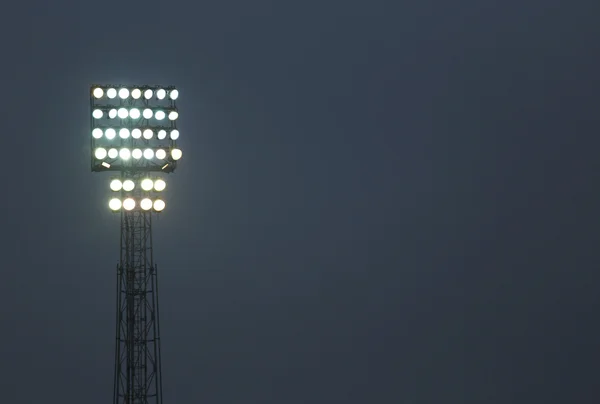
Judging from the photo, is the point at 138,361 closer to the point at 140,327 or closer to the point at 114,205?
the point at 140,327

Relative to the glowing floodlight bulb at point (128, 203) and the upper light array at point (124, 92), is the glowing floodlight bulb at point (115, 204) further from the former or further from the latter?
the upper light array at point (124, 92)

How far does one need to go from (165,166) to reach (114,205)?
3.83ft

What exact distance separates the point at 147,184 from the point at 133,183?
0.23 m

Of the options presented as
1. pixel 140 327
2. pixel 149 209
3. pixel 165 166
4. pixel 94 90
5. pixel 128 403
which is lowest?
pixel 128 403

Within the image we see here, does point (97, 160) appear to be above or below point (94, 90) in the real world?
below

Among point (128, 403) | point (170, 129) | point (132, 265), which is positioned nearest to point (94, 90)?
point (170, 129)

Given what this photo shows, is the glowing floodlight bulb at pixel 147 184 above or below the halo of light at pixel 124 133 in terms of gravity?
below

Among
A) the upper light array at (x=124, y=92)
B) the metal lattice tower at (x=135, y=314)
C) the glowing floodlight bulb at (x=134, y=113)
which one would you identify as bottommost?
the metal lattice tower at (x=135, y=314)

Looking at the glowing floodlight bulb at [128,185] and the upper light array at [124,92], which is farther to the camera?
the upper light array at [124,92]

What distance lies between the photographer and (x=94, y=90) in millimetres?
12367

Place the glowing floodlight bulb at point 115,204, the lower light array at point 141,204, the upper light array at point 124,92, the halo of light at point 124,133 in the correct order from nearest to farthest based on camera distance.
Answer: the glowing floodlight bulb at point 115,204 → the lower light array at point 141,204 → the halo of light at point 124,133 → the upper light array at point 124,92

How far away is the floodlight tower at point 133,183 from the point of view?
12227mm

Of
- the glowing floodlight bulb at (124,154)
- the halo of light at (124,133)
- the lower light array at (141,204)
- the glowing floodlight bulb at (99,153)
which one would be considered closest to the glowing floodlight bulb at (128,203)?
the lower light array at (141,204)

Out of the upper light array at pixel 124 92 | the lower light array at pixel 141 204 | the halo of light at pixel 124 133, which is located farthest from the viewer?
the upper light array at pixel 124 92
